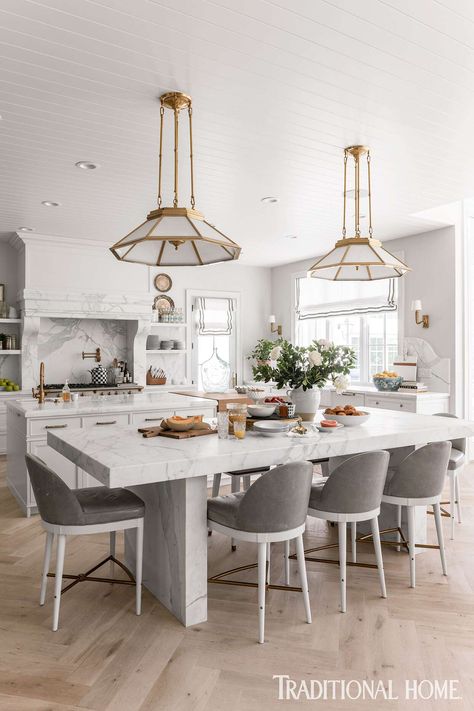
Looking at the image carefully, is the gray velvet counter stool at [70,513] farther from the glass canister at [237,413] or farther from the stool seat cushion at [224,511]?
the glass canister at [237,413]

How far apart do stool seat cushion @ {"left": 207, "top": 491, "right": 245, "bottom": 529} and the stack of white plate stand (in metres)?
0.40

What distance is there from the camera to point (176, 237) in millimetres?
2711

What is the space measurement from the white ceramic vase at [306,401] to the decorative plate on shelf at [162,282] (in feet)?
16.3

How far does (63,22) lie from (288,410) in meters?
2.34

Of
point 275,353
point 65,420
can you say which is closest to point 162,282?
point 65,420

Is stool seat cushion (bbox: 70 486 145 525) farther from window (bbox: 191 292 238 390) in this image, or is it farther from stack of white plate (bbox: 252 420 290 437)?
window (bbox: 191 292 238 390)

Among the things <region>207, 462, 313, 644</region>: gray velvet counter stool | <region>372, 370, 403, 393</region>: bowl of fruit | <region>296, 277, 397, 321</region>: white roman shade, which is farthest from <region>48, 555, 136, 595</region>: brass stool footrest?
<region>296, 277, 397, 321</region>: white roman shade

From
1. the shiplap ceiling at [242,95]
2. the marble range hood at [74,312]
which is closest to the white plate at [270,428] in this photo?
the shiplap ceiling at [242,95]

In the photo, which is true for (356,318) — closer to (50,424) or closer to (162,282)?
(162,282)

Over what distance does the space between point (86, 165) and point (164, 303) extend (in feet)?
12.7

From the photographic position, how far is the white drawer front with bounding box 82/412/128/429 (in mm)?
4297

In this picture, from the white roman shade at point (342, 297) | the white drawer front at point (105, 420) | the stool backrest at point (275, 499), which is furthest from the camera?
the white roman shade at point (342, 297)

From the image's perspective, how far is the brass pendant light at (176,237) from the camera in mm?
2717

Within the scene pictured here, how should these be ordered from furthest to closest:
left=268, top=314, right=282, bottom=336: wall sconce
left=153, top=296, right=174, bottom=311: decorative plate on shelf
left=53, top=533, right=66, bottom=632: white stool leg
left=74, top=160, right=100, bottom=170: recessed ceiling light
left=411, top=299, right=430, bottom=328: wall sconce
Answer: left=268, top=314, right=282, bottom=336: wall sconce < left=153, top=296, right=174, bottom=311: decorative plate on shelf < left=411, top=299, right=430, bottom=328: wall sconce < left=74, top=160, right=100, bottom=170: recessed ceiling light < left=53, top=533, right=66, bottom=632: white stool leg
